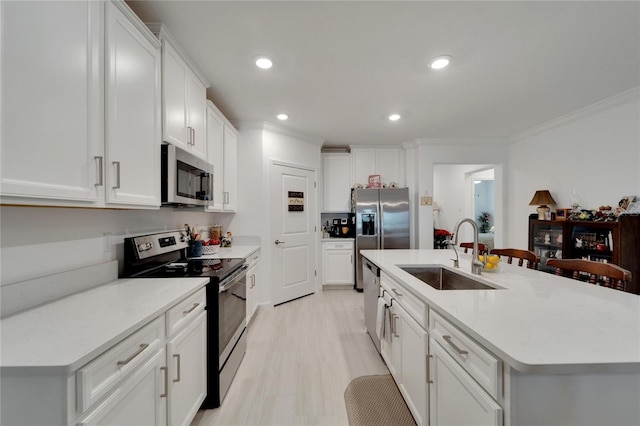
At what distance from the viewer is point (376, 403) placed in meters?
1.76

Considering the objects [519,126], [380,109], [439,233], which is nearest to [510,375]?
[380,109]

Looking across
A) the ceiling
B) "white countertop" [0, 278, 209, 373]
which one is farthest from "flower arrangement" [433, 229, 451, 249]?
"white countertop" [0, 278, 209, 373]

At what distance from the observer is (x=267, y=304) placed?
11.3 feet

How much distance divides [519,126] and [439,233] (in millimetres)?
2259

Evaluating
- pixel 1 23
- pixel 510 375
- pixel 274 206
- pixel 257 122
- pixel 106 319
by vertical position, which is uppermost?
pixel 257 122

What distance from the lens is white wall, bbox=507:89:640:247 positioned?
2799 millimetres

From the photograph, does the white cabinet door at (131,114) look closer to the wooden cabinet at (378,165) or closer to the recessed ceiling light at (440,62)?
the recessed ceiling light at (440,62)

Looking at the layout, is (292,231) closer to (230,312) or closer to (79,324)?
(230,312)

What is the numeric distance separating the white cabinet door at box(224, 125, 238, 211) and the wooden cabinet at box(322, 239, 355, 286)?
1843 millimetres

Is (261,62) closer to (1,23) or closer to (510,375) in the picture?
(1,23)

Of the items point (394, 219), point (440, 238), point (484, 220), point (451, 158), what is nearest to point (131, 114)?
point (394, 219)

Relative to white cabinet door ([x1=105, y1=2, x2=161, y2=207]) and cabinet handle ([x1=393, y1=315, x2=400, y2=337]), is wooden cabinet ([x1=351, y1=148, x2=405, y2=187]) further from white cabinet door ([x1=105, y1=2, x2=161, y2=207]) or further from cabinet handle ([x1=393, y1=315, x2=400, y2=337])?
white cabinet door ([x1=105, y1=2, x2=161, y2=207])

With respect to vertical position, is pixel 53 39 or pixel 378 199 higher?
pixel 53 39

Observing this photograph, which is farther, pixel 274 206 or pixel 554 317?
pixel 274 206
